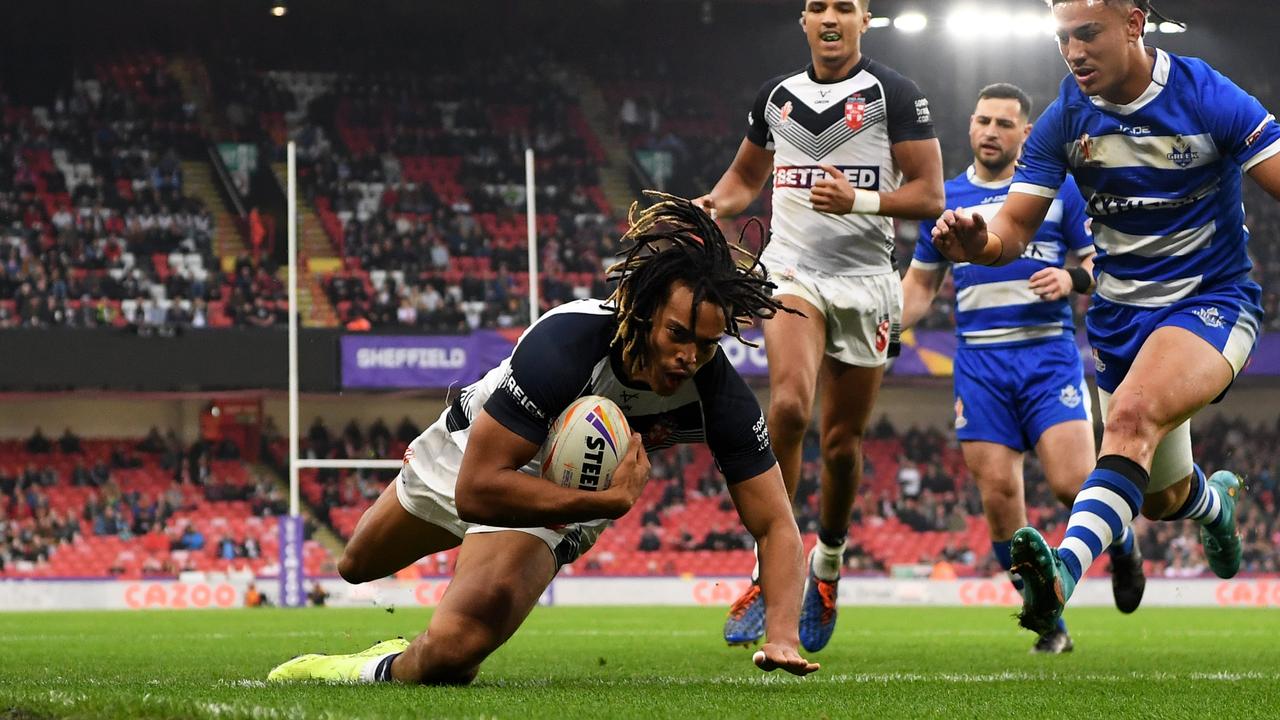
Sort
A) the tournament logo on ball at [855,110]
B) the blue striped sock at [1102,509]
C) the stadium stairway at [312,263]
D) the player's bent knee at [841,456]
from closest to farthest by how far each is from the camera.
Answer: the blue striped sock at [1102,509] < the tournament logo on ball at [855,110] < the player's bent knee at [841,456] < the stadium stairway at [312,263]

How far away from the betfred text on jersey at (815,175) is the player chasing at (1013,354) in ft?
3.55

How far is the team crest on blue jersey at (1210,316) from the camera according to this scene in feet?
19.3

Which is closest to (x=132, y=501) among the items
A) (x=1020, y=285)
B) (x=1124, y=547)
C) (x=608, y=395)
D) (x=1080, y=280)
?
(x=1020, y=285)

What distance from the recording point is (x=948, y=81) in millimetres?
35156

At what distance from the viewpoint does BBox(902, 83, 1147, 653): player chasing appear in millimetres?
8680

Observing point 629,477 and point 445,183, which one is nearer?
point 629,477

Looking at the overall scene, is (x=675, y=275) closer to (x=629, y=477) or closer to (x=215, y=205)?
(x=629, y=477)

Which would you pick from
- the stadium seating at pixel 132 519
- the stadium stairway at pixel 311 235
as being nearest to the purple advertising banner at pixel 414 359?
the stadium seating at pixel 132 519

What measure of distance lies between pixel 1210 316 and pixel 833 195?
148cm

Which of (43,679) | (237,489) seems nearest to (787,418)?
(43,679)

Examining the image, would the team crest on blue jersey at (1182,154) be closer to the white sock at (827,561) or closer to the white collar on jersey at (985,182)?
the white sock at (827,561)

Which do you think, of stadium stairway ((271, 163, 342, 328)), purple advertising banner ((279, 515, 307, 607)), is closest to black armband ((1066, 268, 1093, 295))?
purple advertising banner ((279, 515, 307, 607))

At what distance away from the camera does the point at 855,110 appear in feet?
25.3

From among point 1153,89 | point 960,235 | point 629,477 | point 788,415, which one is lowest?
point 788,415
